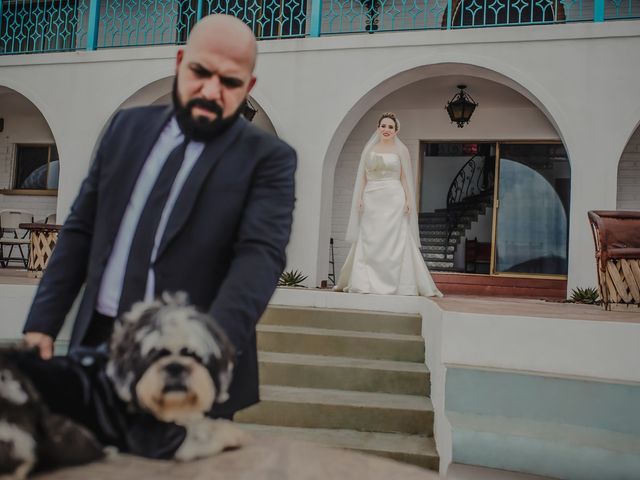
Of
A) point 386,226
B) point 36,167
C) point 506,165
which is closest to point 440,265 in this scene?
point 506,165

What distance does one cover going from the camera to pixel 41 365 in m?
0.95

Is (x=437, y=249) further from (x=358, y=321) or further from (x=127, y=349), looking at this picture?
(x=127, y=349)

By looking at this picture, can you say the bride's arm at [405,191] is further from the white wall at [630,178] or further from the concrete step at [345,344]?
the white wall at [630,178]

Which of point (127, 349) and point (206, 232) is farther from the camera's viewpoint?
point (206, 232)

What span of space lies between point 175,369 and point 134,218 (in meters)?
0.34

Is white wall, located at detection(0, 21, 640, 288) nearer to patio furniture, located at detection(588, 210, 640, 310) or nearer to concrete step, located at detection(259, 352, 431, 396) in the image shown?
patio furniture, located at detection(588, 210, 640, 310)

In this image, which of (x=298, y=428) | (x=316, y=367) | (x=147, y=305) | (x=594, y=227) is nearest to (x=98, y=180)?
(x=147, y=305)

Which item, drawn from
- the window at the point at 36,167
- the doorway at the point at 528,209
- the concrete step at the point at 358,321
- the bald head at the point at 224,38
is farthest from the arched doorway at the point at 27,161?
the bald head at the point at 224,38

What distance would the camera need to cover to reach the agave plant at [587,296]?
6841 millimetres

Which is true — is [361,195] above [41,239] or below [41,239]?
above

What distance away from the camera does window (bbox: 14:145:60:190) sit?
1118 centimetres

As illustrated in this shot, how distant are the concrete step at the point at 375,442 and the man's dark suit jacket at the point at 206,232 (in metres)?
2.78

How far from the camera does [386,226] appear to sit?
671 cm

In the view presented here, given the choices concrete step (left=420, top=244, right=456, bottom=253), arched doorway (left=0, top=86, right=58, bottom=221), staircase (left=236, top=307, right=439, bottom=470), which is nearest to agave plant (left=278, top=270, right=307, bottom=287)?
staircase (left=236, top=307, right=439, bottom=470)
